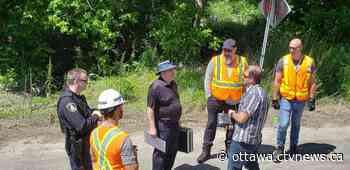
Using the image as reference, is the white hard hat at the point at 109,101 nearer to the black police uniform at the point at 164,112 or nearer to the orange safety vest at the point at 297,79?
the black police uniform at the point at 164,112

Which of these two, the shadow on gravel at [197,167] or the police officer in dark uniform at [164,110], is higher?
the police officer in dark uniform at [164,110]

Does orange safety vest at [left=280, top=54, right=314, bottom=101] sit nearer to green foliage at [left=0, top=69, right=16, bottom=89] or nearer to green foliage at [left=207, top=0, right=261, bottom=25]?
green foliage at [left=0, top=69, right=16, bottom=89]

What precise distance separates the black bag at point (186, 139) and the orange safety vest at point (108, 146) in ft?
7.17

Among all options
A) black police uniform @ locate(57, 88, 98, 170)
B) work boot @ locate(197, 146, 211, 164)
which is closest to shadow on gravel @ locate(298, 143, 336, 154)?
work boot @ locate(197, 146, 211, 164)

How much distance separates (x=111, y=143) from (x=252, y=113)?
2000 mm

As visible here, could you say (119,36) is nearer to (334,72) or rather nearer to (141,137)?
(334,72)

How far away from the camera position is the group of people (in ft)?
13.3

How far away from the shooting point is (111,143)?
3891 mm

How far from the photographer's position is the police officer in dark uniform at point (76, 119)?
4906mm

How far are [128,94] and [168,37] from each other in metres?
3.64

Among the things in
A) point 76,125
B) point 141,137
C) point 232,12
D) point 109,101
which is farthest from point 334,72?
point 232,12

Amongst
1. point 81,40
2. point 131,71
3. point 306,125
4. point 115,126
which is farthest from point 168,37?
point 115,126

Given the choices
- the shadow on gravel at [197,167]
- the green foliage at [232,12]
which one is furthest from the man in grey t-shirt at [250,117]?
the green foliage at [232,12]

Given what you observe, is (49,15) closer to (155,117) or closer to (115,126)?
(155,117)
